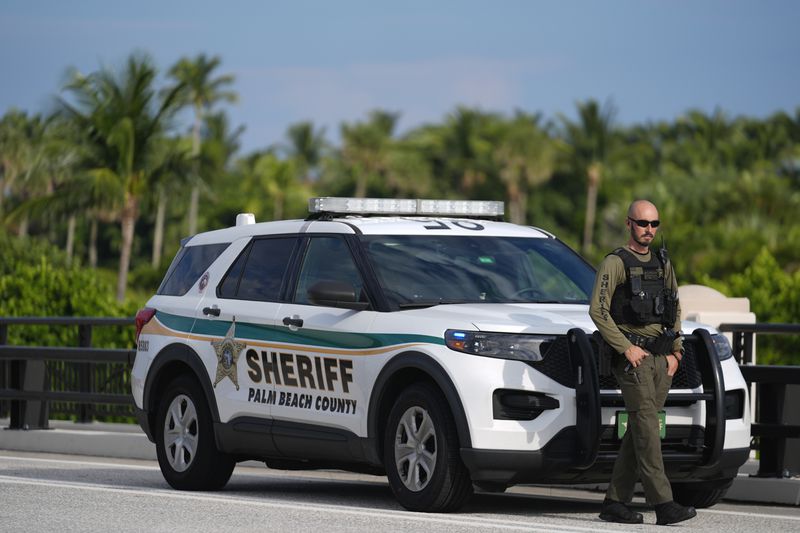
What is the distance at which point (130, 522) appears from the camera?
29.9ft

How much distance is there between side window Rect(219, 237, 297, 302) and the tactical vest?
272 cm

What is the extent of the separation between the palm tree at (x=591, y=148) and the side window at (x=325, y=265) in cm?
8965

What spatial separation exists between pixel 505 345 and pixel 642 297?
2.60 ft

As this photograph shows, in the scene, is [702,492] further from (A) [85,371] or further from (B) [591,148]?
(B) [591,148]

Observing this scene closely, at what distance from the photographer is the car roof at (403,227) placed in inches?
416

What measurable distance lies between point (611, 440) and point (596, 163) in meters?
92.8

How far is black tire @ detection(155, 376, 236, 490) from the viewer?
11.3 m

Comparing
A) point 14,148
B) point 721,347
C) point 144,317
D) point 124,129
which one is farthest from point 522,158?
point 721,347

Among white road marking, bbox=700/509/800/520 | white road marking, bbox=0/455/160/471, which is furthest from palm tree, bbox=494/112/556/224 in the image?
white road marking, bbox=700/509/800/520

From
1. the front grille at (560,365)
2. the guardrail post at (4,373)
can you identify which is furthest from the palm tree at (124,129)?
the front grille at (560,365)

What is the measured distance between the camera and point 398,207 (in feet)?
36.6

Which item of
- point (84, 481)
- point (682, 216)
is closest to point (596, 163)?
point (682, 216)

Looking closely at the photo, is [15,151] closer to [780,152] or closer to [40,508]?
[780,152]

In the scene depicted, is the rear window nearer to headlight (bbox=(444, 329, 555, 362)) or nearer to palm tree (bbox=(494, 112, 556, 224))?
headlight (bbox=(444, 329, 555, 362))
